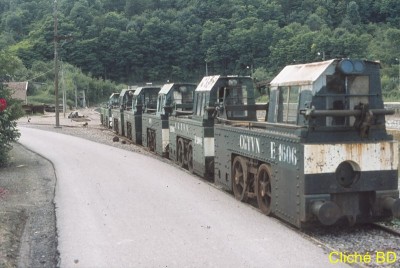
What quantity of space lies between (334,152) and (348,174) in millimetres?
537

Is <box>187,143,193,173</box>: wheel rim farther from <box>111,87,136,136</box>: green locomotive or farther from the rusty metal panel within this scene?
<box>111,87,136,136</box>: green locomotive

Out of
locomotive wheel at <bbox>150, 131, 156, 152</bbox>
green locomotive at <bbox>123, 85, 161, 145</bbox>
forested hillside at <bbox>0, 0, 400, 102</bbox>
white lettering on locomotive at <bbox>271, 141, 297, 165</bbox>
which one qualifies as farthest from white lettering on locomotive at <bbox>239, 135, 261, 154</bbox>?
forested hillside at <bbox>0, 0, 400, 102</bbox>

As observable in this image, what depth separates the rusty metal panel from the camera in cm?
853

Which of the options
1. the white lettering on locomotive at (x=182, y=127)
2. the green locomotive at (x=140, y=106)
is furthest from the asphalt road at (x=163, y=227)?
the green locomotive at (x=140, y=106)

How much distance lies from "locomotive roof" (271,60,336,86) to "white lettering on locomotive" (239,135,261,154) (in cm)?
120

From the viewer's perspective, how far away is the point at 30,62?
353 ft

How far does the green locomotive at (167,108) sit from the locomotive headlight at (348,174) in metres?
11.5

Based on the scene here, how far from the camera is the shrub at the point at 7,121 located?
1767 cm

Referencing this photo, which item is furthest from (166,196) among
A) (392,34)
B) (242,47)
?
(392,34)

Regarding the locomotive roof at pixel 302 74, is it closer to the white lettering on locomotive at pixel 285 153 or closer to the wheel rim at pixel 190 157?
the white lettering on locomotive at pixel 285 153

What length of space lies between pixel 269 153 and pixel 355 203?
1.79 metres

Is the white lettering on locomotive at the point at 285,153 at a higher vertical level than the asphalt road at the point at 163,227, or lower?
higher

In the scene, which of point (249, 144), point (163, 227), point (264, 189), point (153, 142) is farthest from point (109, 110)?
point (163, 227)

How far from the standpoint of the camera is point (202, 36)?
72.4 metres
